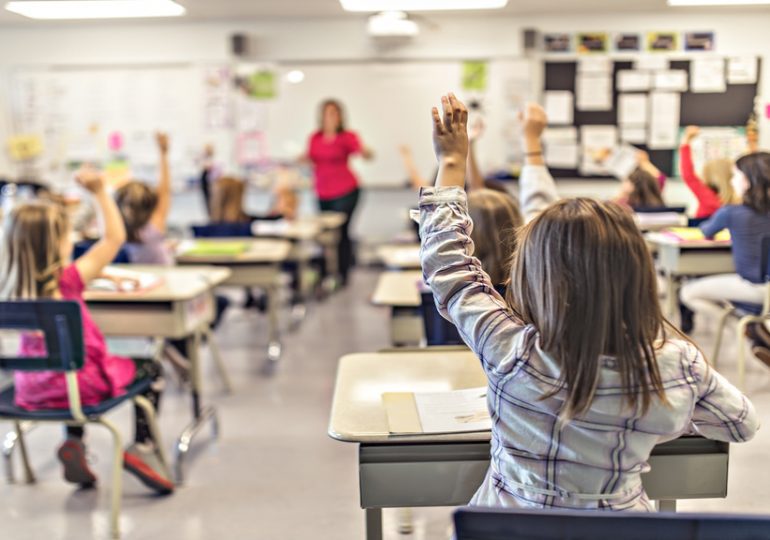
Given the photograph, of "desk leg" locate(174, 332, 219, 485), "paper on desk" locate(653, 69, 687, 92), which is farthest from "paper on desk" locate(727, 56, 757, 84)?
"desk leg" locate(174, 332, 219, 485)

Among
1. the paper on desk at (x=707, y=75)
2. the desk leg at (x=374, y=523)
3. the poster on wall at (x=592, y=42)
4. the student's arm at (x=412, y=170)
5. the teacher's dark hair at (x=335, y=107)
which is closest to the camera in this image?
the desk leg at (x=374, y=523)

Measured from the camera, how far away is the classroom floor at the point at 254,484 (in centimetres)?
253

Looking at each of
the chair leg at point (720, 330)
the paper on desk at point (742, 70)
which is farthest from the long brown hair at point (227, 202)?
the paper on desk at point (742, 70)

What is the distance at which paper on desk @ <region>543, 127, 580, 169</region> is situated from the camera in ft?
23.4

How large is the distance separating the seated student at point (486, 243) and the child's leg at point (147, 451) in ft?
3.53

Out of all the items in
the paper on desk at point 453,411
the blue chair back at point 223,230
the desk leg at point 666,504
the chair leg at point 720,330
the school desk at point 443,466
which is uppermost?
the blue chair back at point 223,230

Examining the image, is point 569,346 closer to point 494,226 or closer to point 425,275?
point 425,275

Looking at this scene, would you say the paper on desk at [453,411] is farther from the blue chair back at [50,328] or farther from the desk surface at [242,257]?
the desk surface at [242,257]

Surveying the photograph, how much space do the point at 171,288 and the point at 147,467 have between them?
2.30 feet

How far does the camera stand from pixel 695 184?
4172 mm

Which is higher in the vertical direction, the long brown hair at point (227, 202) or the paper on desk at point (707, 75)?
the paper on desk at point (707, 75)

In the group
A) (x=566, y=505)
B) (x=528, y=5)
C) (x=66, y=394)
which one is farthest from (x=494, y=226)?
(x=528, y=5)

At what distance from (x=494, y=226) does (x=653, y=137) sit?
5.26m

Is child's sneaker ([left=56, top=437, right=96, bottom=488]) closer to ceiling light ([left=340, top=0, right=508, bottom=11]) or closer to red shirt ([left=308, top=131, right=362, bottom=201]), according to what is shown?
ceiling light ([left=340, top=0, right=508, bottom=11])
